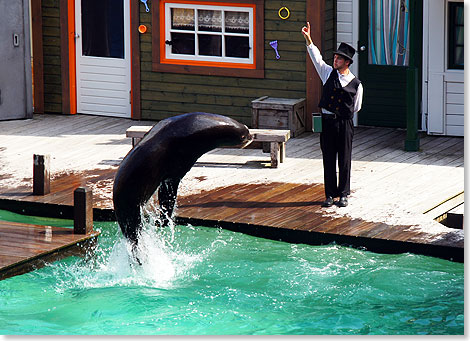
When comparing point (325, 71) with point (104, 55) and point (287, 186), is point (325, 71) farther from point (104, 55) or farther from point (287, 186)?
point (104, 55)

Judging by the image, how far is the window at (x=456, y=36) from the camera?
43.6 ft

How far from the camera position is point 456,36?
13398 millimetres

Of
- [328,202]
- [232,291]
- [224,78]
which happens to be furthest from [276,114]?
[232,291]

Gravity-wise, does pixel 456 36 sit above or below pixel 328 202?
above

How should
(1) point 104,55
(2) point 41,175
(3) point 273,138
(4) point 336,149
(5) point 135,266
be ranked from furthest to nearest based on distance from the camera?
(1) point 104,55, (3) point 273,138, (2) point 41,175, (4) point 336,149, (5) point 135,266

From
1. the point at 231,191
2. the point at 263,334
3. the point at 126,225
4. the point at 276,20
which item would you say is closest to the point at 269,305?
the point at 263,334

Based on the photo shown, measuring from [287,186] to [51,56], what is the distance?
5.35 m

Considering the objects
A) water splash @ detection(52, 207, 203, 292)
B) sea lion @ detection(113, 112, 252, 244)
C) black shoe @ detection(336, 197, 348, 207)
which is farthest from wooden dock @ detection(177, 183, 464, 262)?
sea lion @ detection(113, 112, 252, 244)

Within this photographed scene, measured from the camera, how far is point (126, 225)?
29.3 ft

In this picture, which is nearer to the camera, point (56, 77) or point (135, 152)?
point (135, 152)

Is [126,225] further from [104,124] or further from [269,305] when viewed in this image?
[104,124]

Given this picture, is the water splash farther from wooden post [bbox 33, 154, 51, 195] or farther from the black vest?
the black vest

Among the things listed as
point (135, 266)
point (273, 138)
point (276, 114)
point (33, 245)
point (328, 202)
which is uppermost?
point (276, 114)

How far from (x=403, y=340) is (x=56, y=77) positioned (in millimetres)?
9102
